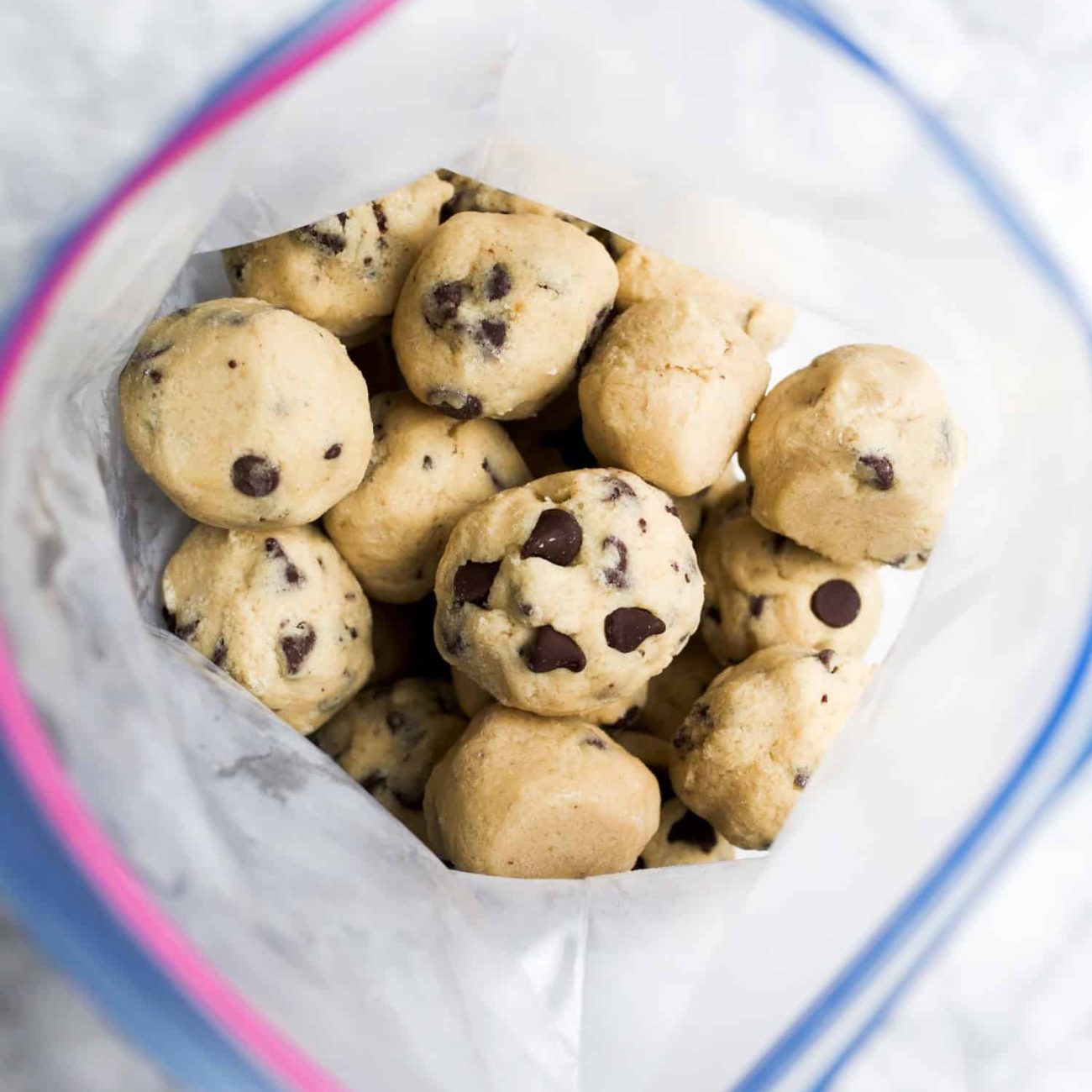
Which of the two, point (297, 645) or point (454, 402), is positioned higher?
point (454, 402)

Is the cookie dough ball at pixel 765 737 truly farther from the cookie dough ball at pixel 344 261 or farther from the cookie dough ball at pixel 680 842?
the cookie dough ball at pixel 344 261

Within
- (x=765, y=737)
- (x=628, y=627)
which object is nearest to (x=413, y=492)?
(x=628, y=627)

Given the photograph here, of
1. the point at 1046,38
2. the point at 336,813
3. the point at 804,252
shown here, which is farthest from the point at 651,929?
the point at 1046,38

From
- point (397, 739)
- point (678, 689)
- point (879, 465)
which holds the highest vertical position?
point (879, 465)

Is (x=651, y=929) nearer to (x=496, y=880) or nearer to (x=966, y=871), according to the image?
(x=496, y=880)

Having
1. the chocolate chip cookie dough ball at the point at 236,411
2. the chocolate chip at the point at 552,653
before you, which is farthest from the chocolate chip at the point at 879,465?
the chocolate chip cookie dough ball at the point at 236,411

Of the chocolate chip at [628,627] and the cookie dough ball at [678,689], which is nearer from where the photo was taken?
the chocolate chip at [628,627]

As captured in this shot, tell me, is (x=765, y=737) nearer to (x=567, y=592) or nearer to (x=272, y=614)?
(x=567, y=592)
